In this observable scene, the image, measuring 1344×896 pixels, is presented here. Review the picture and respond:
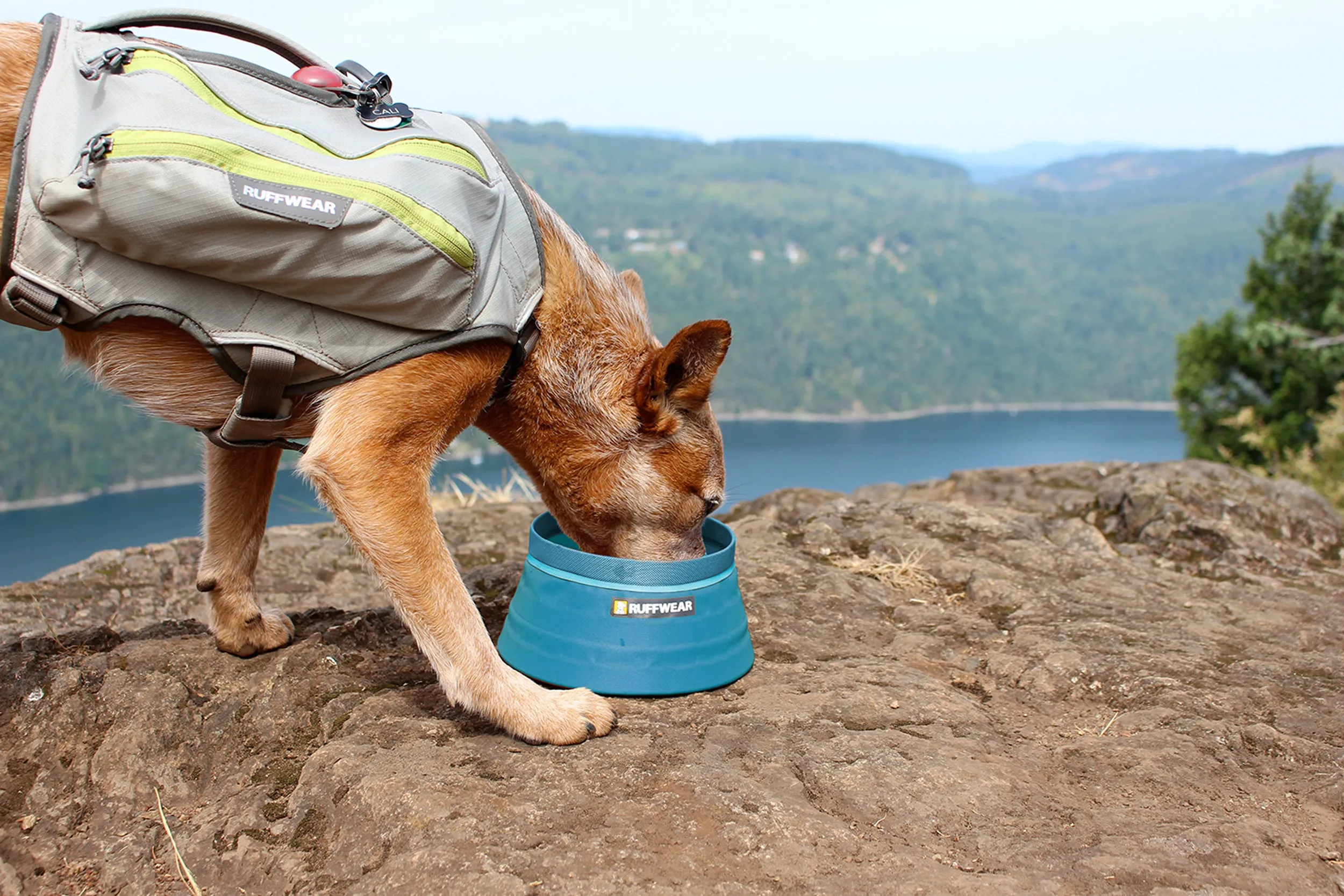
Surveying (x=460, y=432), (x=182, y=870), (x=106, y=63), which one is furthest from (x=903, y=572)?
(x=106, y=63)

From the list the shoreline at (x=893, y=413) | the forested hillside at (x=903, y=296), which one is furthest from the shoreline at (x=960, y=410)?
the forested hillside at (x=903, y=296)

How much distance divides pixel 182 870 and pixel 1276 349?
47081 millimetres

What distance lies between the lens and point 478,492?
10.1 metres

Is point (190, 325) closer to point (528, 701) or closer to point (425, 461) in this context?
point (425, 461)

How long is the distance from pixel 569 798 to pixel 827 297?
158 metres

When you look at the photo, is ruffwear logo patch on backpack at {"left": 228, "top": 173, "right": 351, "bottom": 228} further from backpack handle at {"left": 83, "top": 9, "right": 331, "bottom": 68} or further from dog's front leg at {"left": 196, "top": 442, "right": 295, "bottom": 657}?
dog's front leg at {"left": 196, "top": 442, "right": 295, "bottom": 657}

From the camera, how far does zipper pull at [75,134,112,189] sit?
108 inches

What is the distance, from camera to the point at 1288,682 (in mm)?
4379

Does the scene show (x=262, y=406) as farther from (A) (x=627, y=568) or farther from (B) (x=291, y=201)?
(A) (x=627, y=568)

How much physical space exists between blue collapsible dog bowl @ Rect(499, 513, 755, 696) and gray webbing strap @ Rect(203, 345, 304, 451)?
4.20 ft

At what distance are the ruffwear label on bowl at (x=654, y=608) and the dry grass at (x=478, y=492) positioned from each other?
5.26m

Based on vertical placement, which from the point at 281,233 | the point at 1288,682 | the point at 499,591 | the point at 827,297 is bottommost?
the point at 827,297

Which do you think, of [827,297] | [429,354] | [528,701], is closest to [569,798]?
[528,701]

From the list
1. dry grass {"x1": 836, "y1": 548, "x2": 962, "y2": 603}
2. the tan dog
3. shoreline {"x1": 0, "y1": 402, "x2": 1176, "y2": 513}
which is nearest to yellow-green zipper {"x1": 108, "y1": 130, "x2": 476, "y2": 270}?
the tan dog
